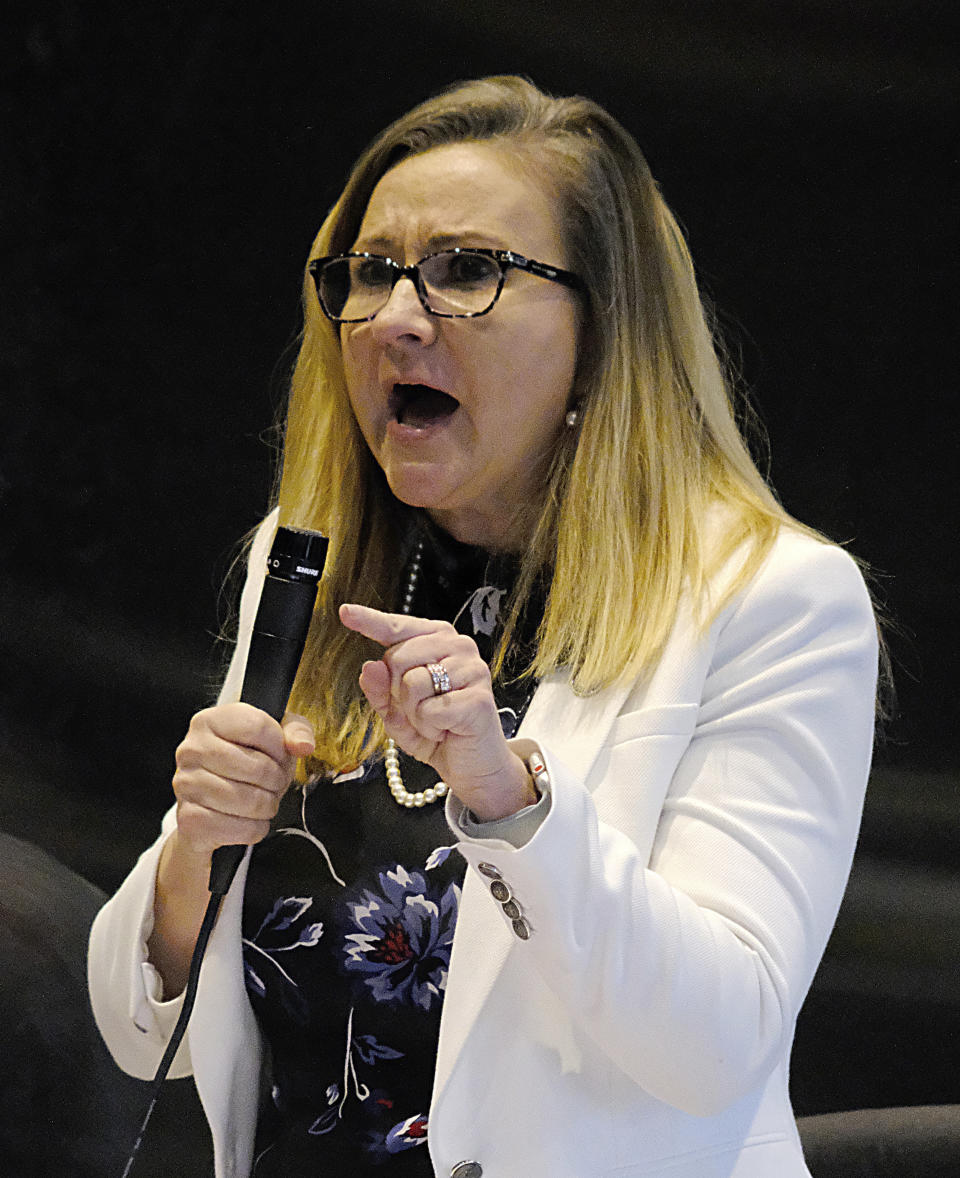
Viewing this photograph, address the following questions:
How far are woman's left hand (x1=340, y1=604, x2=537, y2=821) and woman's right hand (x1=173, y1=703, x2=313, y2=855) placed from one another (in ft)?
0.32

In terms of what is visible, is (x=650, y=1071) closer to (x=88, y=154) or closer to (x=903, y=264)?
(x=903, y=264)

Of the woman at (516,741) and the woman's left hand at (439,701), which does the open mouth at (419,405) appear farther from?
the woman's left hand at (439,701)

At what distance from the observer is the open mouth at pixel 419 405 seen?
100cm

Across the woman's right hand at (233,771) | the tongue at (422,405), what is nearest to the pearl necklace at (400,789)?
the woman's right hand at (233,771)

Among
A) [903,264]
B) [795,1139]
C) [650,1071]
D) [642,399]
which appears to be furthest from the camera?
[903,264]

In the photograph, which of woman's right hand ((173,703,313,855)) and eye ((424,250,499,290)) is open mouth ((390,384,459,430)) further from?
woman's right hand ((173,703,313,855))

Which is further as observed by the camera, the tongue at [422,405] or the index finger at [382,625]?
the tongue at [422,405]

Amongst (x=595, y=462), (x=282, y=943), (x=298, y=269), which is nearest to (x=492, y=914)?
(x=282, y=943)

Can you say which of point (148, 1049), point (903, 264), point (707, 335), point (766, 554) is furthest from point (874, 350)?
point (148, 1049)

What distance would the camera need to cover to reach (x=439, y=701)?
694 millimetres

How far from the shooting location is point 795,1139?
0.90 metres

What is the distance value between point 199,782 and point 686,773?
315 millimetres

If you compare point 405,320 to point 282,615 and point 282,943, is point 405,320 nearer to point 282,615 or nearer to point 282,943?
point 282,615

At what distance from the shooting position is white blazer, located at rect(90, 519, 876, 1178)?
744mm
